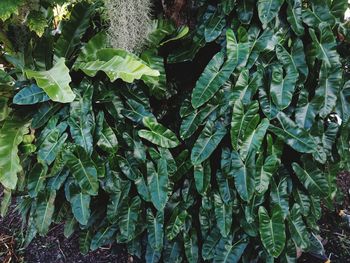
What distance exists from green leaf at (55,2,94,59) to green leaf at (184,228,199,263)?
1.31 meters

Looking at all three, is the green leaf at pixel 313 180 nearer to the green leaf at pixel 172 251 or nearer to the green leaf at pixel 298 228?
the green leaf at pixel 298 228

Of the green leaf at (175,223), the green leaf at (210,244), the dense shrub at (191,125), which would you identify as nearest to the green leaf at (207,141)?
the dense shrub at (191,125)

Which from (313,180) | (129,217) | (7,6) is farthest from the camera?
(129,217)

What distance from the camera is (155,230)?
2396 mm

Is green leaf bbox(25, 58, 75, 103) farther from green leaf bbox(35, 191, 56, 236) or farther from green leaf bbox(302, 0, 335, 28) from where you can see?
green leaf bbox(302, 0, 335, 28)

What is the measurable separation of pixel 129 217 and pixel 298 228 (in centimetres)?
101

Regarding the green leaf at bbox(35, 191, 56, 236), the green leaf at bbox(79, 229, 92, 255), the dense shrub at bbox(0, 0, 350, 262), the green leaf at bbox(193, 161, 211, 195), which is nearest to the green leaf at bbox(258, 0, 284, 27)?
the dense shrub at bbox(0, 0, 350, 262)

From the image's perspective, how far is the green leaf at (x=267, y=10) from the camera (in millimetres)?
1986

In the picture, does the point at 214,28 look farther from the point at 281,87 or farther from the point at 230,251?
the point at 230,251

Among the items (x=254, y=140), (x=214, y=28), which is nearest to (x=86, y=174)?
(x=254, y=140)

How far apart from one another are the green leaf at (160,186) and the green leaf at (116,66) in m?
0.56

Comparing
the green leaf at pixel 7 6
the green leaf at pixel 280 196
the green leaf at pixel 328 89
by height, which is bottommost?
the green leaf at pixel 280 196

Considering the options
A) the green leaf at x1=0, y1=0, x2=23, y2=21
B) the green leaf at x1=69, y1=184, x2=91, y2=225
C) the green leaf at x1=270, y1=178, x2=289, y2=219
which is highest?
the green leaf at x1=0, y1=0, x2=23, y2=21

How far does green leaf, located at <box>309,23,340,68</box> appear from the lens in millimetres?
2021
